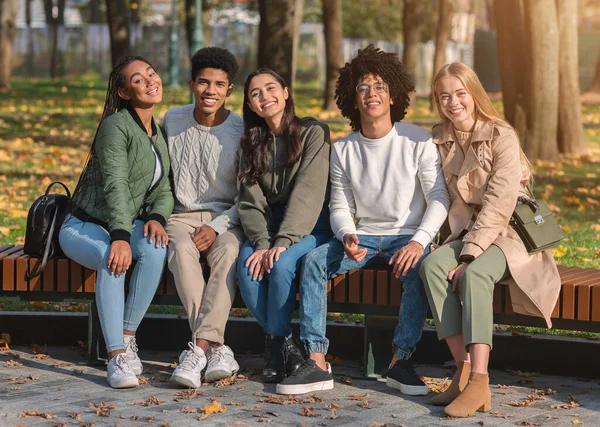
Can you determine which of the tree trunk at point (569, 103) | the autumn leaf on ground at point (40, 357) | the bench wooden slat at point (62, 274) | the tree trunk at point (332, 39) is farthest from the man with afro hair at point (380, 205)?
the tree trunk at point (332, 39)

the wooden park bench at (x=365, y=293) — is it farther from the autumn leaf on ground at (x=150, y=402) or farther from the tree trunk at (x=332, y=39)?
the tree trunk at (x=332, y=39)

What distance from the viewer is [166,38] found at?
140ft

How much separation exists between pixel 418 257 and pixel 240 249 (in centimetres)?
85

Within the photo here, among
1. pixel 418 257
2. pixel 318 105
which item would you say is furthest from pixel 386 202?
pixel 318 105

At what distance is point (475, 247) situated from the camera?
5.21 m

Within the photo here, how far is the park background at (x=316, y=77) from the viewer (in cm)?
1276

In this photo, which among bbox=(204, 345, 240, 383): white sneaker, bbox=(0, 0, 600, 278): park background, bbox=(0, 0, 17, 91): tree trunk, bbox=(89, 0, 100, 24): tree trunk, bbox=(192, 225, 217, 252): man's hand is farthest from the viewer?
bbox=(89, 0, 100, 24): tree trunk

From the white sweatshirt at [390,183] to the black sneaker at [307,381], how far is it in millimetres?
629

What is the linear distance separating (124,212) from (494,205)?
170cm

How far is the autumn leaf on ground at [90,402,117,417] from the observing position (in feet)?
16.1

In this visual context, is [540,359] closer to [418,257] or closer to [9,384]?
[418,257]

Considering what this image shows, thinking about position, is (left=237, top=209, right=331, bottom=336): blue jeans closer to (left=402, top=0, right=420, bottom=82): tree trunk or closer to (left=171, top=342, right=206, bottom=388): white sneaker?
(left=171, top=342, right=206, bottom=388): white sneaker

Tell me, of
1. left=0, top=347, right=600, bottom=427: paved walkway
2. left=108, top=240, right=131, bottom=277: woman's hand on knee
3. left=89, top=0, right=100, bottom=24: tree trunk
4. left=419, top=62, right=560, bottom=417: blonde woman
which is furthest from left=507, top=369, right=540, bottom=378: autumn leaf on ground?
left=89, top=0, right=100, bottom=24: tree trunk

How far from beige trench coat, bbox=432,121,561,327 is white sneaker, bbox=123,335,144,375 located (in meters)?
1.53
